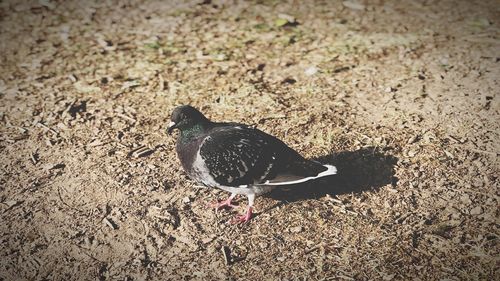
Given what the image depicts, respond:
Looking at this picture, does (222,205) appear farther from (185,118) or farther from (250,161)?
(185,118)

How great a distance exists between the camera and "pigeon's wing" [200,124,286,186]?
14.7ft

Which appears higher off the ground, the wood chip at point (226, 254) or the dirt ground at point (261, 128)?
the dirt ground at point (261, 128)

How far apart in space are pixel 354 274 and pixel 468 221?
144 centimetres

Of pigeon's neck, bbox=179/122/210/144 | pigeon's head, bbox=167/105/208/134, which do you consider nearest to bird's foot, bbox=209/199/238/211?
pigeon's neck, bbox=179/122/210/144

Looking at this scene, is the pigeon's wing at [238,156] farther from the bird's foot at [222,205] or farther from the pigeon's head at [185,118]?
the bird's foot at [222,205]

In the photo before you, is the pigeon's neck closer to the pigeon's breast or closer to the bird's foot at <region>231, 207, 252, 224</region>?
the pigeon's breast

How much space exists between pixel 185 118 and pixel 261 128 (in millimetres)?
1459

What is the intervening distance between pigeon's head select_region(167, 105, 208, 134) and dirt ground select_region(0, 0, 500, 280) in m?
0.77

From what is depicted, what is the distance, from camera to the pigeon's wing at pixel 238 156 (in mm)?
4469

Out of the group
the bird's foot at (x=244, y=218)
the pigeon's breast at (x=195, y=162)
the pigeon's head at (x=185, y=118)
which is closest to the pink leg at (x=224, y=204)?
the bird's foot at (x=244, y=218)

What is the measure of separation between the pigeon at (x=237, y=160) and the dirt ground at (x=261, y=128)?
0.40 metres

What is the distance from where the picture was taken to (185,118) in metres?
4.71

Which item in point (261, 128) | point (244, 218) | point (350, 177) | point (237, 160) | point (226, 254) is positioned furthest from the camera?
point (261, 128)

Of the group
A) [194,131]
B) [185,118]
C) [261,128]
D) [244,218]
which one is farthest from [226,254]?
[261,128]
